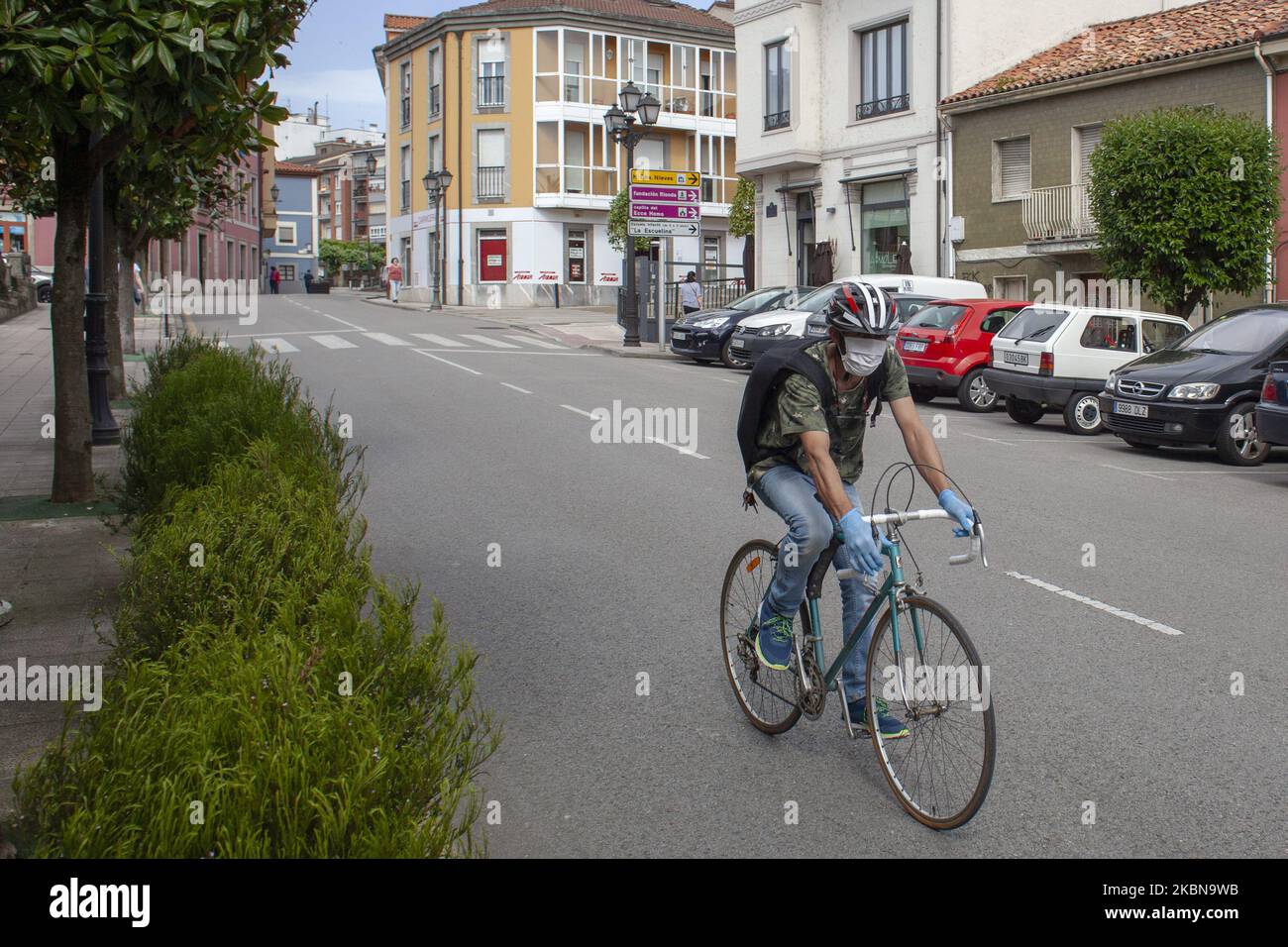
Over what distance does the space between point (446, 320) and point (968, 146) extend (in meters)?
16.7

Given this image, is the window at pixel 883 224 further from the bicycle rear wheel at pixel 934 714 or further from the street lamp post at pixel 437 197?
the bicycle rear wheel at pixel 934 714

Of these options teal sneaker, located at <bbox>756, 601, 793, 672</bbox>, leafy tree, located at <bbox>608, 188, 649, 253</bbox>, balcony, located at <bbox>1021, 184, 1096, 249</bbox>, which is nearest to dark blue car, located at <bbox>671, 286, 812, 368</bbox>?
balcony, located at <bbox>1021, 184, 1096, 249</bbox>

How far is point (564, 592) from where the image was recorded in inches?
300

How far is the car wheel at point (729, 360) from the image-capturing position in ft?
80.3

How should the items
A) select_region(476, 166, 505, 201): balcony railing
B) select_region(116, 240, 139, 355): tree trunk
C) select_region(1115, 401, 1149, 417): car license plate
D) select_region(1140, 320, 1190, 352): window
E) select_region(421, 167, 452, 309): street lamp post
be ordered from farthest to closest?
select_region(476, 166, 505, 201): balcony railing
select_region(421, 167, 452, 309): street lamp post
select_region(116, 240, 139, 355): tree trunk
select_region(1140, 320, 1190, 352): window
select_region(1115, 401, 1149, 417): car license plate

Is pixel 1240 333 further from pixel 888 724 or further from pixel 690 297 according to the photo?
pixel 690 297

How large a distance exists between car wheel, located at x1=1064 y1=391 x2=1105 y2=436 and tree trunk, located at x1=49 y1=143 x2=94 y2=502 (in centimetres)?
1163

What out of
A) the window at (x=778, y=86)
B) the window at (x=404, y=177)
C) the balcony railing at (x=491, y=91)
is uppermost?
the balcony railing at (x=491, y=91)

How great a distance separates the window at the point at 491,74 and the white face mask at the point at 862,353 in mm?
51898

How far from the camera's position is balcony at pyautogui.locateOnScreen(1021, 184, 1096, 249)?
25.5m

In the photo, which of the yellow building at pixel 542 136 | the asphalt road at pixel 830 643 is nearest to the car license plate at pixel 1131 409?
the asphalt road at pixel 830 643

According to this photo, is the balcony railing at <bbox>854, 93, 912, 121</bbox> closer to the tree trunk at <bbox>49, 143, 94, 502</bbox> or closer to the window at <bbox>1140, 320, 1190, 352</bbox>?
the window at <bbox>1140, 320, 1190, 352</bbox>

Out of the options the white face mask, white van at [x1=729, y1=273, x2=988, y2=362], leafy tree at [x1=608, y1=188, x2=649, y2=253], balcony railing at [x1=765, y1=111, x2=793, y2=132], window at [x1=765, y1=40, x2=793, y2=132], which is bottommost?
the white face mask
